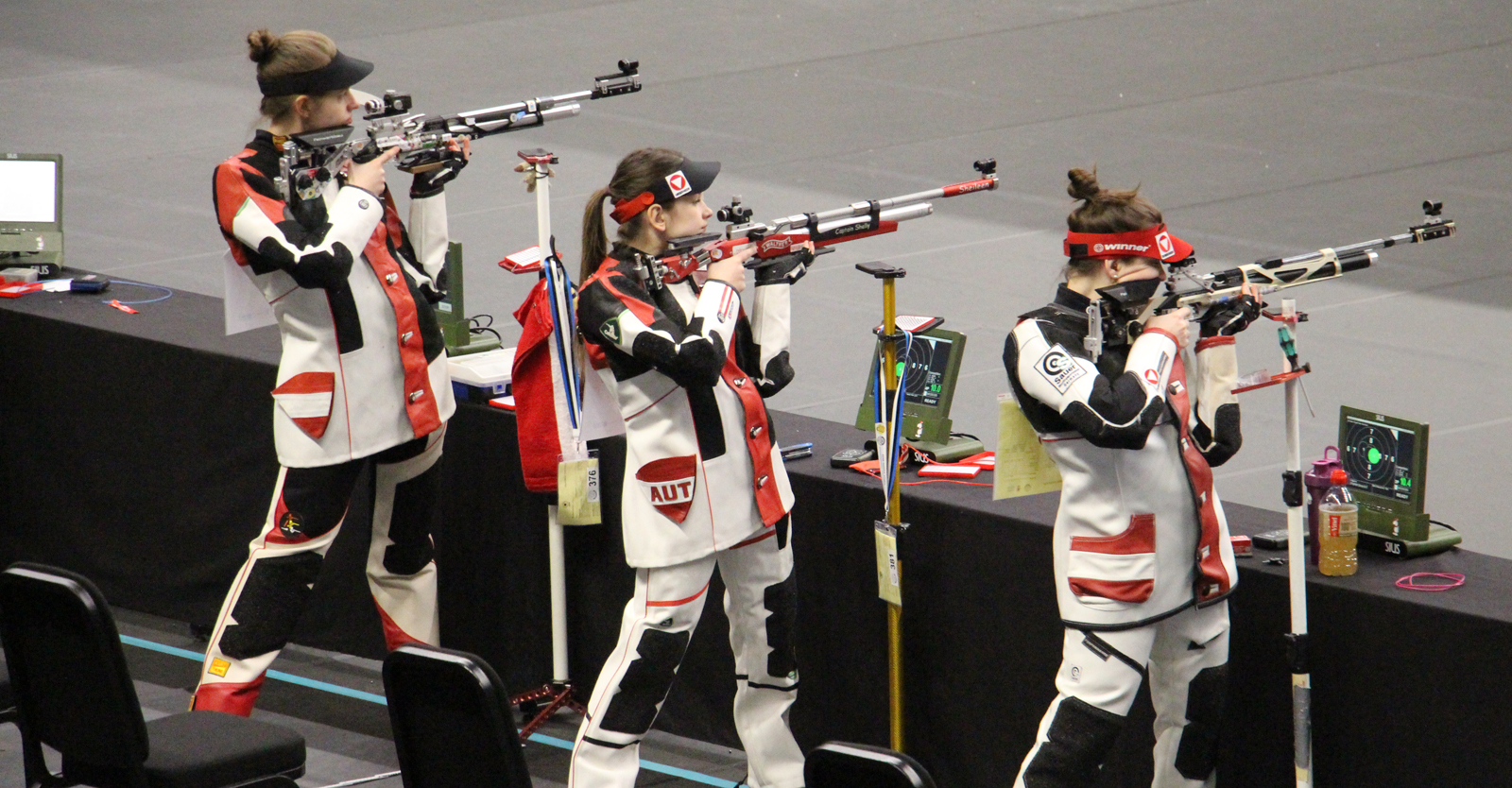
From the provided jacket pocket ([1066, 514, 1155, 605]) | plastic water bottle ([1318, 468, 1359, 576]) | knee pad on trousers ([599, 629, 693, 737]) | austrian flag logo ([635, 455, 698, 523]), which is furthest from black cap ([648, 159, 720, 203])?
plastic water bottle ([1318, 468, 1359, 576])

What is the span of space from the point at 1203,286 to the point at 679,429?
51.6 inches

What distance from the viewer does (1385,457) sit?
14.4 feet

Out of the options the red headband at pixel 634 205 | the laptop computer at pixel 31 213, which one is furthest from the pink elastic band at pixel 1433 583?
the laptop computer at pixel 31 213

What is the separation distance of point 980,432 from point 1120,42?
8.31 metres

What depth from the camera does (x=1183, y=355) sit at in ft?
14.0

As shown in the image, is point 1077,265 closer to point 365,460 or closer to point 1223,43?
point 365,460

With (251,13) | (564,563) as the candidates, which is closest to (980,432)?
(564,563)

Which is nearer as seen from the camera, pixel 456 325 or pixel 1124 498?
pixel 1124 498

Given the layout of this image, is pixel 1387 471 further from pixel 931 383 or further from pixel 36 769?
pixel 36 769

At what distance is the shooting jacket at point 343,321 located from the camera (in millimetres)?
4949

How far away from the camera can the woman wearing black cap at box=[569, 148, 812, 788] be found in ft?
14.9

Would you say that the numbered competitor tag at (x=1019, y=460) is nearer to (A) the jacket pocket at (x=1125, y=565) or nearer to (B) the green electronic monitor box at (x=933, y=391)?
(A) the jacket pocket at (x=1125, y=565)

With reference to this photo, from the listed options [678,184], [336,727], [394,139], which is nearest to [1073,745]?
[678,184]

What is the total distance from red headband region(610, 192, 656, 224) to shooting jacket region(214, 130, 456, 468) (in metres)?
0.79
